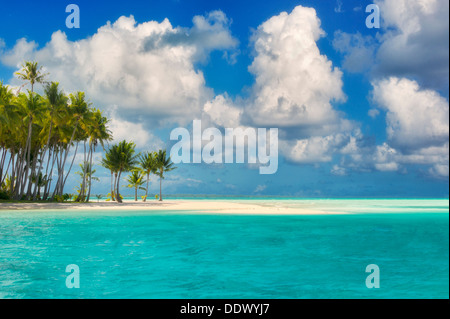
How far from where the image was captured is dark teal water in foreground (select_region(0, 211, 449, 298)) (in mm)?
8445

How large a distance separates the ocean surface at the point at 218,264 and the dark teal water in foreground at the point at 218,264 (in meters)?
0.02

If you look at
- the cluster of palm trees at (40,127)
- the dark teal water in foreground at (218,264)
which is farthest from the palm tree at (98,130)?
the dark teal water in foreground at (218,264)

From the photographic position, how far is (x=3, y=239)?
14836 mm

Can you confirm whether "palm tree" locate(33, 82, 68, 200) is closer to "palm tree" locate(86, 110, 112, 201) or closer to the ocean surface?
"palm tree" locate(86, 110, 112, 201)

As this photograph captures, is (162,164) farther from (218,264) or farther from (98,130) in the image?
(218,264)


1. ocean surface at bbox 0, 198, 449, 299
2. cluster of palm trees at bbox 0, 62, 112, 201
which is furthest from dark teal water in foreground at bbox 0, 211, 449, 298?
cluster of palm trees at bbox 0, 62, 112, 201

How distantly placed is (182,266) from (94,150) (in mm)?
44977

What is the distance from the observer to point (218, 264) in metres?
11.3

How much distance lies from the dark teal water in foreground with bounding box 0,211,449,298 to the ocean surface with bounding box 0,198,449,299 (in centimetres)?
2

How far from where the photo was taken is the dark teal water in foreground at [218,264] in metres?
8.45

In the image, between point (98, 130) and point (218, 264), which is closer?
point (218, 264)

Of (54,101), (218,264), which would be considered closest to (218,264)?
(218,264)

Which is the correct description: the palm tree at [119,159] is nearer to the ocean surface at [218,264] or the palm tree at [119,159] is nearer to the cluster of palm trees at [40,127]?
the cluster of palm trees at [40,127]
